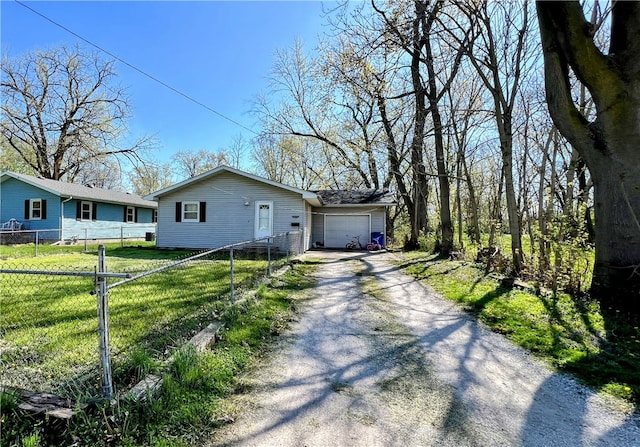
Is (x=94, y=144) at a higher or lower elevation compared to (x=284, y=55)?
lower

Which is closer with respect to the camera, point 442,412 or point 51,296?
point 442,412

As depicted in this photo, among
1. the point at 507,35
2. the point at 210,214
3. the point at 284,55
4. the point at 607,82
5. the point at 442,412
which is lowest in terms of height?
the point at 442,412

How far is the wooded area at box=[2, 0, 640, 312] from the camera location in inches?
200

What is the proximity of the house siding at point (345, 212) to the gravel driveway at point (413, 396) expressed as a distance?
40.3 feet

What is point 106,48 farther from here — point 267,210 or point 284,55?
point 284,55

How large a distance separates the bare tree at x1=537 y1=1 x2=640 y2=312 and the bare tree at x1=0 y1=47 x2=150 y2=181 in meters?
28.1

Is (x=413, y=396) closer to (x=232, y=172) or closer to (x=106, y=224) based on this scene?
(x=232, y=172)

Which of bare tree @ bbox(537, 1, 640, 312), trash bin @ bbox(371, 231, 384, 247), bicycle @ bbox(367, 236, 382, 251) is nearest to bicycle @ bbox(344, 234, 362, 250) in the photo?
bicycle @ bbox(367, 236, 382, 251)

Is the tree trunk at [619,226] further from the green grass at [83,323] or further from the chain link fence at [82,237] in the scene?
the chain link fence at [82,237]

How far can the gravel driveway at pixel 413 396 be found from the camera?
2.30 meters

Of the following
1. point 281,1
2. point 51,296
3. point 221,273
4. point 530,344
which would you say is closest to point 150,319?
point 51,296

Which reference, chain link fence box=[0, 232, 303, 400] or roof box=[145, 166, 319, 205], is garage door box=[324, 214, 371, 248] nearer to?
roof box=[145, 166, 319, 205]

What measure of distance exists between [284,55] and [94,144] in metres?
16.5

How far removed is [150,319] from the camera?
4.74 m
